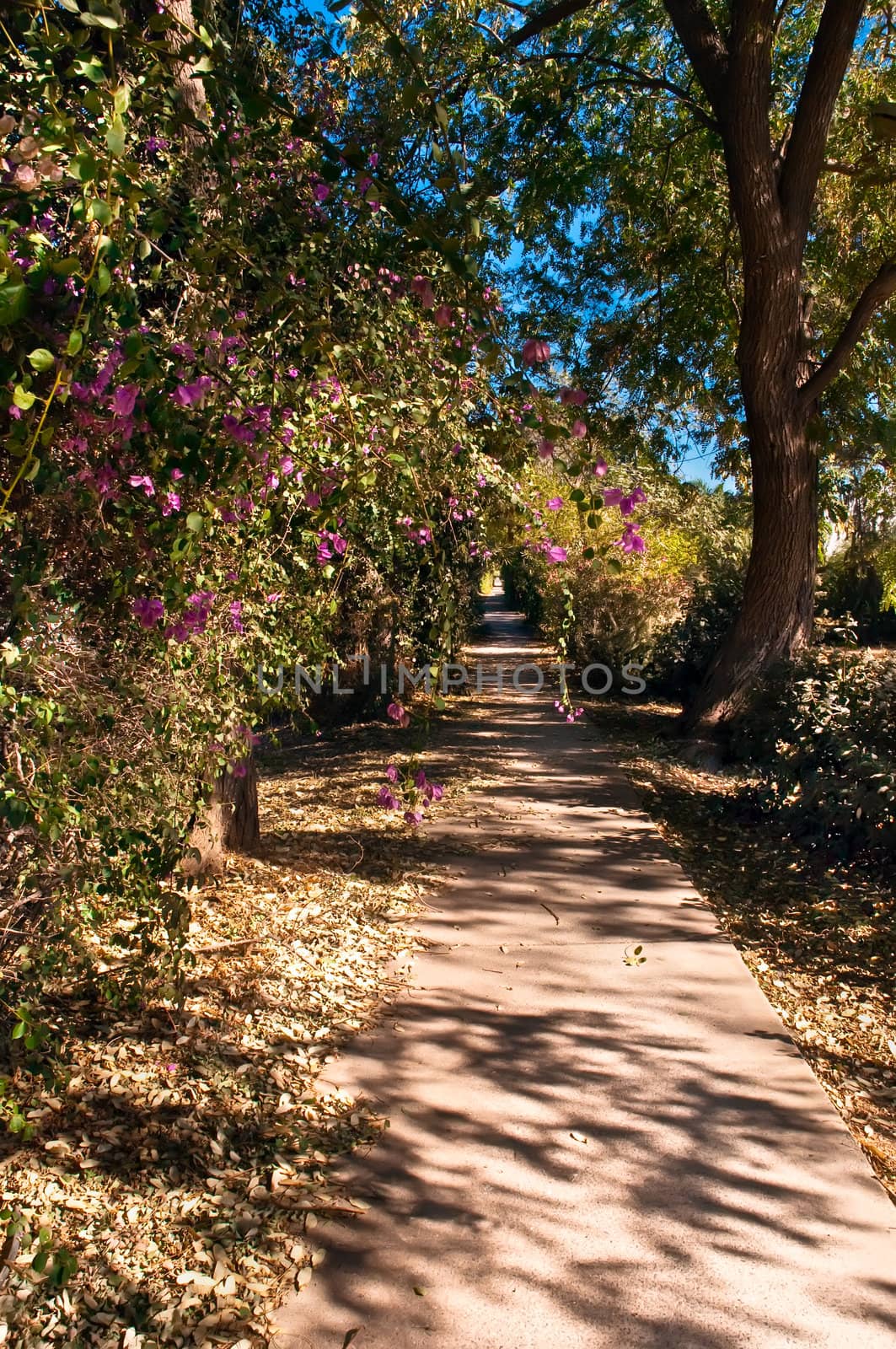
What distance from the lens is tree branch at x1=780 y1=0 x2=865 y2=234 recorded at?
802cm

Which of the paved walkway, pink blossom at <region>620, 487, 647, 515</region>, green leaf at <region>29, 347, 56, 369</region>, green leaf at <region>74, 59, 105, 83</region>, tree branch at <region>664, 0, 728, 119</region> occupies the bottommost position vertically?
the paved walkway

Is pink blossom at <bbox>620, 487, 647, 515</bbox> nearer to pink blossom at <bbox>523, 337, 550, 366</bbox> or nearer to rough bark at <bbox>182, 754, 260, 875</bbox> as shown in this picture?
pink blossom at <bbox>523, 337, 550, 366</bbox>

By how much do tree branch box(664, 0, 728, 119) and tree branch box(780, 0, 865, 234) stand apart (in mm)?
670

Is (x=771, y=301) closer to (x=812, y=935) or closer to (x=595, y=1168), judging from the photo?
(x=812, y=935)

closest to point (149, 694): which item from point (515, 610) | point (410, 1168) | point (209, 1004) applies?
point (209, 1004)

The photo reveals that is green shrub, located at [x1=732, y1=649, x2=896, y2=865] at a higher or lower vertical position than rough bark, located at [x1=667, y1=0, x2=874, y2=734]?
lower

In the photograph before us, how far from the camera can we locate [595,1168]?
306 cm

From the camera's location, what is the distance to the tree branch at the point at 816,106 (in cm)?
802

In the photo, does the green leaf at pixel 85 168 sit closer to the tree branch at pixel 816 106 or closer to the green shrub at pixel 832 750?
the green shrub at pixel 832 750

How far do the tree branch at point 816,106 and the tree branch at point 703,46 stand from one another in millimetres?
670

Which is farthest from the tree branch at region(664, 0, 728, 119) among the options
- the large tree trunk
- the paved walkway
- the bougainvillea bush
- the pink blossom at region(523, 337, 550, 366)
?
the pink blossom at region(523, 337, 550, 366)

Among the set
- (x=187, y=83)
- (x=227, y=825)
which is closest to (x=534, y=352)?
(x=187, y=83)

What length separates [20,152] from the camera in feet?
5.84

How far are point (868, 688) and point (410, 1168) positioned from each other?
14.0ft
